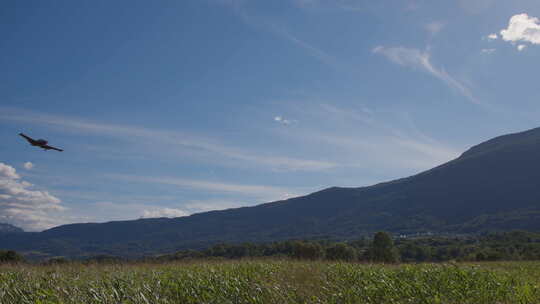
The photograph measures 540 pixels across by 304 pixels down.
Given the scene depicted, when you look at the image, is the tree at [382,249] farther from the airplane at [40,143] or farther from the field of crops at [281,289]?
the airplane at [40,143]

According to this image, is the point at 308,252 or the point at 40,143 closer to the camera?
the point at 40,143

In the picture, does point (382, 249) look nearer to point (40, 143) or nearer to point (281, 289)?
point (281, 289)

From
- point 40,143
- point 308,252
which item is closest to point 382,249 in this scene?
point 308,252

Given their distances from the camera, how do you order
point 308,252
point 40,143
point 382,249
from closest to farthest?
1. point 40,143
2. point 308,252
3. point 382,249

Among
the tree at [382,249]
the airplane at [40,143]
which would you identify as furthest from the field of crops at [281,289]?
the tree at [382,249]

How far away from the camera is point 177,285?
11.8m

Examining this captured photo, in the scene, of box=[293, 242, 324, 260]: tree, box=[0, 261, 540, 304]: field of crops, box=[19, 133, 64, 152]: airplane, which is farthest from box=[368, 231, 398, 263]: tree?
box=[19, 133, 64, 152]: airplane

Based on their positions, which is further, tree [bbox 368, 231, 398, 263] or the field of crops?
tree [bbox 368, 231, 398, 263]

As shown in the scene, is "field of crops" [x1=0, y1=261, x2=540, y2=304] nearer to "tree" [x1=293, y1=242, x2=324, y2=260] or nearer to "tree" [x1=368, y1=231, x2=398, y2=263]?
"tree" [x1=293, y1=242, x2=324, y2=260]

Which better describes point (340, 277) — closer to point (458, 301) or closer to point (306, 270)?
point (306, 270)

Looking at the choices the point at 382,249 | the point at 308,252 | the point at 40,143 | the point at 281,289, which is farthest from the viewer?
the point at 382,249

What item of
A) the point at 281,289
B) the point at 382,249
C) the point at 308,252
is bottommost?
the point at 382,249

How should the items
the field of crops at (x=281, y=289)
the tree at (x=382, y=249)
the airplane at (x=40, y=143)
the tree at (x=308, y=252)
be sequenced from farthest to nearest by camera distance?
the tree at (x=382, y=249)
the tree at (x=308, y=252)
the field of crops at (x=281, y=289)
the airplane at (x=40, y=143)

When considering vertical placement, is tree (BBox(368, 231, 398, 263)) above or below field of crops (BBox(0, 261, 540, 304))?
below
